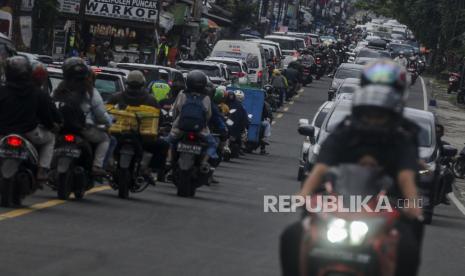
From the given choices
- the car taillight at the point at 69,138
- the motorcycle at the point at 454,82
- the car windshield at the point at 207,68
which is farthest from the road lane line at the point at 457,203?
the motorcycle at the point at 454,82

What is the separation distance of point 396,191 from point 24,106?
7162mm

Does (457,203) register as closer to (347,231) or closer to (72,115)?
(72,115)

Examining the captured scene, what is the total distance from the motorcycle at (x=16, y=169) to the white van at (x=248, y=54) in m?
34.7

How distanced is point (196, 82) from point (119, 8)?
34.6 m

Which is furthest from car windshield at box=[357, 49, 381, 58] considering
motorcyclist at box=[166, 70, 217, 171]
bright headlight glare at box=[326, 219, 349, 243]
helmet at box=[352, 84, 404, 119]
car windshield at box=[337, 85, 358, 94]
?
bright headlight glare at box=[326, 219, 349, 243]

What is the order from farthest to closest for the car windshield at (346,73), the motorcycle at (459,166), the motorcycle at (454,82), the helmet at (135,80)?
the motorcycle at (454,82) < the car windshield at (346,73) < the motorcycle at (459,166) < the helmet at (135,80)

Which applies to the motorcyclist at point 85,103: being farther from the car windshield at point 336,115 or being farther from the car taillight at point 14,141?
the car windshield at point 336,115

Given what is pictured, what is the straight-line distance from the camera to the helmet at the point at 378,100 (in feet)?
24.9

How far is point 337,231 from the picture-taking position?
7.33m

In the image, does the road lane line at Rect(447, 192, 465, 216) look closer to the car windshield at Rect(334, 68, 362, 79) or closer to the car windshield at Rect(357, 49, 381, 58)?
the car windshield at Rect(334, 68, 362, 79)

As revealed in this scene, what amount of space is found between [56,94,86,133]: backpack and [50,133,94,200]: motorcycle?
95 mm

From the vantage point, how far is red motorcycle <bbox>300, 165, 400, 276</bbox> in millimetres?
7145

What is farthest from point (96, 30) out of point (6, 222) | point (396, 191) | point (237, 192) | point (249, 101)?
point (396, 191)

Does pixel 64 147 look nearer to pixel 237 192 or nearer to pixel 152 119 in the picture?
pixel 152 119
